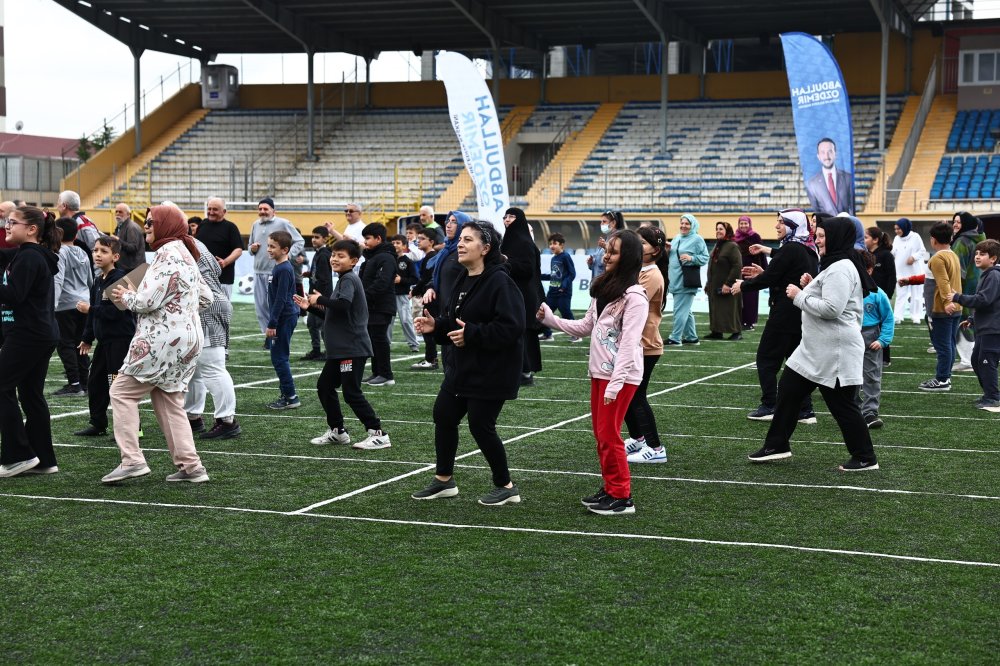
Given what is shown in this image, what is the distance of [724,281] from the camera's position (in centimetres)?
1814

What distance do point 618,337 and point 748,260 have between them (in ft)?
43.6

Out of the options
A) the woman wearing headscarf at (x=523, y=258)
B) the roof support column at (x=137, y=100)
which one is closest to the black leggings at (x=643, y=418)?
the woman wearing headscarf at (x=523, y=258)

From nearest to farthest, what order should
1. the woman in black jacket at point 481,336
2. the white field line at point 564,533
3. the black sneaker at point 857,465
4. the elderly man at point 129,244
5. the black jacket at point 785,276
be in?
the white field line at point 564,533, the woman in black jacket at point 481,336, the black sneaker at point 857,465, the black jacket at point 785,276, the elderly man at point 129,244

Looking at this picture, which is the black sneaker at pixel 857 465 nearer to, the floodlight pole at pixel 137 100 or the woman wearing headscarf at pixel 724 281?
the woman wearing headscarf at pixel 724 281

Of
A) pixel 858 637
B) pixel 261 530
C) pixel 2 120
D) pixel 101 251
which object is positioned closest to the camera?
pixel 858 637

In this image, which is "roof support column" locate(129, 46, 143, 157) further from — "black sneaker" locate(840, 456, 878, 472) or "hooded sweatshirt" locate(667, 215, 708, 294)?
"black sneaker" locate(840, 456, 878, 472)

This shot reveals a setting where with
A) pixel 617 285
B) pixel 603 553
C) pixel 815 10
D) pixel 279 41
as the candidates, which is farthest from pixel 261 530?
pixel 279 41

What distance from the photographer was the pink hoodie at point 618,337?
6793 mm

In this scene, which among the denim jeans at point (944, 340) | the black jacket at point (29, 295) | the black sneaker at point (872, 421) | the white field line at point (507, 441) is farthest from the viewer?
the denim jeans at point (944, 340)

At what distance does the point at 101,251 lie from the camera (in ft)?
31.3

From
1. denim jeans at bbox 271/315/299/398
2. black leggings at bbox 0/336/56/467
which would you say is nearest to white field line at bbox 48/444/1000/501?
black leggings at bbox 0/336/56/467

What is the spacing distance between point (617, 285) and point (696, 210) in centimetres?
2532

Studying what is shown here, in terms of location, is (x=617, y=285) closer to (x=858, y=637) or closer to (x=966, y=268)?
(x=858, y=637)

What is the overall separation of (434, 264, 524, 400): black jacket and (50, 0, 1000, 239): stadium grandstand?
24321mm
